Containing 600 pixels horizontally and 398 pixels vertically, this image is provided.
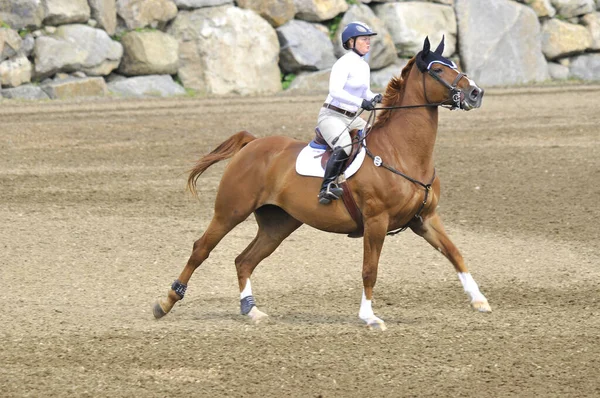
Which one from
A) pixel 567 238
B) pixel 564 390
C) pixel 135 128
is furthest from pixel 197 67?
Answer: pixel 564 390

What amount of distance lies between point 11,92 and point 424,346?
1817 cm

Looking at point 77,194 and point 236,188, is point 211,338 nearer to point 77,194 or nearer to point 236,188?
point 236,188

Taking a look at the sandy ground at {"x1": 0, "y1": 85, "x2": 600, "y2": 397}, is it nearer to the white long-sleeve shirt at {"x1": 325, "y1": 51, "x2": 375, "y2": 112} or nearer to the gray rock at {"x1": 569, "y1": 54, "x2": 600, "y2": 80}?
the white long-sleeve shirt at {"x1": 325, "y1": 51, "x2": 375, "y2": 112}

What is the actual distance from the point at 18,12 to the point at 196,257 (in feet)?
57.5

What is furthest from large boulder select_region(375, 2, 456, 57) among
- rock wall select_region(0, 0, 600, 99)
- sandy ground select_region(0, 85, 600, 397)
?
sandy ground select_region(0, 85, 600, 397)

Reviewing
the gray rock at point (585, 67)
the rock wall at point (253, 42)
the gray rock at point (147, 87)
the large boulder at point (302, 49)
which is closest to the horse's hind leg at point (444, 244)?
the rock wall at point (253, 42)

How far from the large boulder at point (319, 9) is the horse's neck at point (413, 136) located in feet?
66.4

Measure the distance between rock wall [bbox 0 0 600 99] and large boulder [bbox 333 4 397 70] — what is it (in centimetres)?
3

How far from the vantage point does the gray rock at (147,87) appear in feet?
81.8

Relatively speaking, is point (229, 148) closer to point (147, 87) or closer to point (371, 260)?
point (371, 260)

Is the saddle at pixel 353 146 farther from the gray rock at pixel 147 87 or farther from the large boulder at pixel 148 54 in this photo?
the large boulder at pixel 148 54

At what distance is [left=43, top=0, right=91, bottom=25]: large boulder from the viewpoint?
24.6 meters

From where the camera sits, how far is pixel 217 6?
26.8m

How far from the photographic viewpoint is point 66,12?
24.7 m
